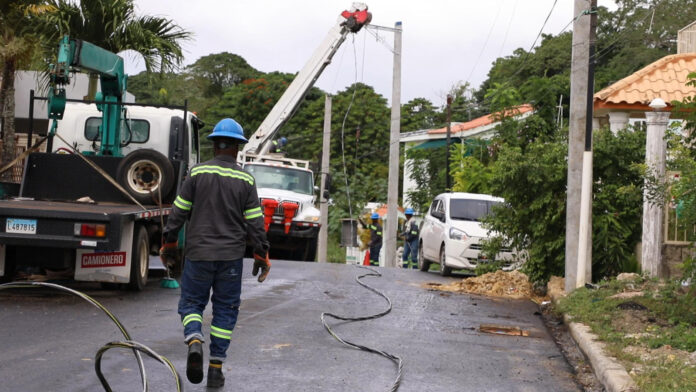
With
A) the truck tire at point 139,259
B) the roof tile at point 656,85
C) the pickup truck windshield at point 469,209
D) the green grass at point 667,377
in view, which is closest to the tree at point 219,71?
the roof tile at point 656,85

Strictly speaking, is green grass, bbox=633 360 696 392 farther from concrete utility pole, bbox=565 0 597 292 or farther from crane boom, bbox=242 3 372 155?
crane boom, bbox=242 3 372 155

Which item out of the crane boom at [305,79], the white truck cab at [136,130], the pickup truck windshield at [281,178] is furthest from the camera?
the crane boom at [305,79]

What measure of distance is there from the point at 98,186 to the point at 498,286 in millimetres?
6958

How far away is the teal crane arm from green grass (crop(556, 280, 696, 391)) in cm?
721

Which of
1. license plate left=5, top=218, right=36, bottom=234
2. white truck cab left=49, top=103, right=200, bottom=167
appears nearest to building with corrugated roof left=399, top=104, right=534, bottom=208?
white truck cab left=49, top=103, right=200, bottom=167

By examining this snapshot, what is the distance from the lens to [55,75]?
13.0 metres

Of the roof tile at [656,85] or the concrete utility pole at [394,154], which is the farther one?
the concrete utility pole at [394,154]

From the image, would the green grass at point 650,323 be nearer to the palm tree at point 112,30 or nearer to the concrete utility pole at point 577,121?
the concrete utility pole at point 577,121

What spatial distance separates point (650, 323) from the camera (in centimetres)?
1041

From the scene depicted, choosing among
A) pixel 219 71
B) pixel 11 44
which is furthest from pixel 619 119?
pixel 219 71

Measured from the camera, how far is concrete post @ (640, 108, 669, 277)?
45.8ft

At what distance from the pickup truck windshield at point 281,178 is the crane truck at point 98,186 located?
692 cm

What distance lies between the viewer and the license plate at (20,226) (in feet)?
36.3

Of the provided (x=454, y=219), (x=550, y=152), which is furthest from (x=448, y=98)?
(x=550, y=152)
